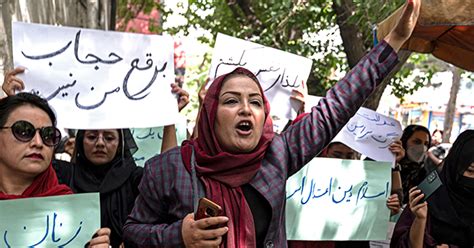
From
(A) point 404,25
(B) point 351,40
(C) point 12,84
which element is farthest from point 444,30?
(B) point 351,40

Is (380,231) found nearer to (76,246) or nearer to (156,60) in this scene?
(156,60)

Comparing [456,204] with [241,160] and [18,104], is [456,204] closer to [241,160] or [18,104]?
[241,160]

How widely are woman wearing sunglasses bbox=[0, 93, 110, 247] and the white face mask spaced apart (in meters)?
3.06

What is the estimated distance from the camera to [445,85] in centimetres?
2927

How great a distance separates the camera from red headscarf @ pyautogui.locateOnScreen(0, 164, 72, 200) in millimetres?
2576

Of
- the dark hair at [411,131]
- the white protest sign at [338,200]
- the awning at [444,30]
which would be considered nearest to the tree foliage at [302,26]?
the dark hair at [411,131]

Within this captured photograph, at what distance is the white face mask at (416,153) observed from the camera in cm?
498

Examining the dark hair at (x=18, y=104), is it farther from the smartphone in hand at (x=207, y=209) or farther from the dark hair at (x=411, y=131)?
the dark hair at (x=411, y=131)

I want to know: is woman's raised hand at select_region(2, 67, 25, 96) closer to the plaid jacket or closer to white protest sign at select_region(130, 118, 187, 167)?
the plaid jacket

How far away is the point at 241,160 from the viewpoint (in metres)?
2.29

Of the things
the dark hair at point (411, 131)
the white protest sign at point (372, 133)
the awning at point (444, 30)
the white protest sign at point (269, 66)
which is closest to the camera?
the awning at point (444, 30)

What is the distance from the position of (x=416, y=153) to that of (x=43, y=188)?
3.18 metres

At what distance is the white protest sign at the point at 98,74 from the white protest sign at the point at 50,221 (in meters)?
0.85

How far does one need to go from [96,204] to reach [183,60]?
17758 millimetres
